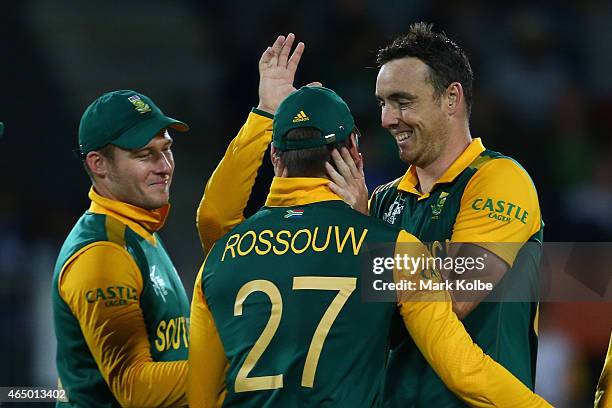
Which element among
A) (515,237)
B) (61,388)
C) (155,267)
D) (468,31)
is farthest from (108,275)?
(468,31)

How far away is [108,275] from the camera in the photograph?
12.5ft

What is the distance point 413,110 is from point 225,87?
229 inches

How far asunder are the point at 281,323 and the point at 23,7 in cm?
786

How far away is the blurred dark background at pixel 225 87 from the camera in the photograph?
8.13 m

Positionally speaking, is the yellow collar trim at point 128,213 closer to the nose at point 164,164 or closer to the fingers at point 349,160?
the nose at point 164,164

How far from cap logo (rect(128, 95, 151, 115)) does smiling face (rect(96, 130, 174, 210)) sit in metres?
0.11

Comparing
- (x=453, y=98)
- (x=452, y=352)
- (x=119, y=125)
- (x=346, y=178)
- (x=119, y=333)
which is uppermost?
(x=453, y=98)

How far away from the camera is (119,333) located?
12.5ft

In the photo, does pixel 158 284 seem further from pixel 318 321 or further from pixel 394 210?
pixel 318 321

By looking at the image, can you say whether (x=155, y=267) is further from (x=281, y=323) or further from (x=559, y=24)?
(x=559, y=24)

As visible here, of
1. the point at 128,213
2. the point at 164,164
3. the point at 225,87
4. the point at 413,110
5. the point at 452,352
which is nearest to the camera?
the point at 452,352

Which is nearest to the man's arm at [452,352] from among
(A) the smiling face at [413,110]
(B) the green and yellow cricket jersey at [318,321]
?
(B) the green and yellow cricket jersey at [318,321]

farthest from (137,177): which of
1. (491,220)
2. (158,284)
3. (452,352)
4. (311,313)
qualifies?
(452,352)

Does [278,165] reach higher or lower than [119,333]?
higher
